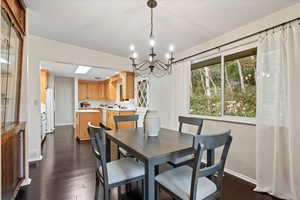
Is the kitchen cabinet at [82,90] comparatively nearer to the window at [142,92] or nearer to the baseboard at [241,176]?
the window at [142,92]

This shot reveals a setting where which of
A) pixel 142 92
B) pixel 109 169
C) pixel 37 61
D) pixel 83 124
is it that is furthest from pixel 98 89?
pixel 109 169

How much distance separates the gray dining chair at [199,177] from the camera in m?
1.12

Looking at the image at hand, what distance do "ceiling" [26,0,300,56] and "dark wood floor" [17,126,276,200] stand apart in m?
2.29

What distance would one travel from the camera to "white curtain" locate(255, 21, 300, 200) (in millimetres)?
1787

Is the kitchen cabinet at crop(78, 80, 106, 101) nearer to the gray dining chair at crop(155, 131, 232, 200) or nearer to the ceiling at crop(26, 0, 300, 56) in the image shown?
the ceiling at crop(26, 0, 300, 56)

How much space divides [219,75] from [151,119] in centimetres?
171

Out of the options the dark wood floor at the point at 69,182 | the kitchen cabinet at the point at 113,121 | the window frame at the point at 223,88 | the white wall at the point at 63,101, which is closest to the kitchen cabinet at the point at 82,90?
the white wall at the point at 63,101

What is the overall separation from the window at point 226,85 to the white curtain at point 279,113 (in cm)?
29

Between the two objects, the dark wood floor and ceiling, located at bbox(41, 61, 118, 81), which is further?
ceiling, located at bbox(41, 61, 118, 81)

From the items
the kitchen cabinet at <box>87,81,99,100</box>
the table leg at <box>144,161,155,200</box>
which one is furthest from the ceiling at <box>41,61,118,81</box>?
the table leg at <box>144,161,155,200</box>

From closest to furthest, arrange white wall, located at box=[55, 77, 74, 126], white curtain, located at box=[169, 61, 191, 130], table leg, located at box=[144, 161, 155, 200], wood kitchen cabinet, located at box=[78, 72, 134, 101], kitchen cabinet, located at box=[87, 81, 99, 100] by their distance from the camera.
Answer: table leg, located at box=[144, 161, 155, 200], white curtain, located at box=[169, 61, 191, 130], wood kitchen cabinet, located at box=[78, 72, 134, 101], white wall, located at box=[55, 77, 74, 126], kitchen cabinet, located at box=[87, 81, 99, 100]

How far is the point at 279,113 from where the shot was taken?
191 cm

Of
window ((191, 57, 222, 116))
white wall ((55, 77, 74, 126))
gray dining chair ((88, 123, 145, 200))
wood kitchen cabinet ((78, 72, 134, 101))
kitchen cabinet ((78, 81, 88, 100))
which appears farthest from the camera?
kitchen cabinet ((78, 81, 88, 100))

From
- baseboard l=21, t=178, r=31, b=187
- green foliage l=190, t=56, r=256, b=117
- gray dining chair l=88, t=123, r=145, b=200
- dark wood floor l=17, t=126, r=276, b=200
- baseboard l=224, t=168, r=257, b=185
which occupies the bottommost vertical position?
dark wood floor l=17, t=126, r=276, b=200
